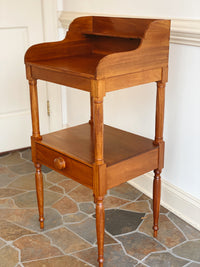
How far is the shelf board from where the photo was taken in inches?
63.8

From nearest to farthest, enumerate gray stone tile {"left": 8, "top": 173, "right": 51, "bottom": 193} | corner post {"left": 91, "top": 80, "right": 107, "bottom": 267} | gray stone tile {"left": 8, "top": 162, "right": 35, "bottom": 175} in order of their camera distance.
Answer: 1. corner post {"left": 91, "top": 80, "right": 107, "bottom": 267}
2. gray stone tile {"left": 8, "top": 173, "right": 51, "bottom": 193}
3. gray stone tile {"left": 8, "top": 162, "right": 35, "bottom": 175}

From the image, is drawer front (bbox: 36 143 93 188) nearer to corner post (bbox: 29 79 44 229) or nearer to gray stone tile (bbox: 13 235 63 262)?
corner post (bbox: 29 79 44 229)

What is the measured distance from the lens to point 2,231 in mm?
1977

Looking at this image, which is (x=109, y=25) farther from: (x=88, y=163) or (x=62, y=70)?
(x=88, y=163)

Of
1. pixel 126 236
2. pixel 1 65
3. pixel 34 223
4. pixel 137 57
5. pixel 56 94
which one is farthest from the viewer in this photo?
pixel 56 94

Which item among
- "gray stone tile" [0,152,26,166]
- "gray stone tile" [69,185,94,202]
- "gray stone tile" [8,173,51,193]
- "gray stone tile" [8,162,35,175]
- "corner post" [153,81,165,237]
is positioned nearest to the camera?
"corner post" [153,81,165,237]

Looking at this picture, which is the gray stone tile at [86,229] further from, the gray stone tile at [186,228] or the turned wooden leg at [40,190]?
the gray stone tile at [186,228]

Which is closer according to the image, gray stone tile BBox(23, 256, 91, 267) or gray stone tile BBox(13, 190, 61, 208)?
gray stone tile BBox(23, 256, 91, 267)

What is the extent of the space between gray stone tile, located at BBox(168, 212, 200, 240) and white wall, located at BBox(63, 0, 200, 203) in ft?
0.56

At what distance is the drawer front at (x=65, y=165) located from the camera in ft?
5.16

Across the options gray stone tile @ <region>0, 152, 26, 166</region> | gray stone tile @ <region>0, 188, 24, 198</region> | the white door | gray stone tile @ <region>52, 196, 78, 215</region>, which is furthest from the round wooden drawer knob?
the white door

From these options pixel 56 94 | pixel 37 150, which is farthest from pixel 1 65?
pixel 37 150

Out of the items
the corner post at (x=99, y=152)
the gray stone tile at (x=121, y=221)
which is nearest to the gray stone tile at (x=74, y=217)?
the gray stone tile at (x=121, y=221)

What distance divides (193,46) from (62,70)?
67cm
